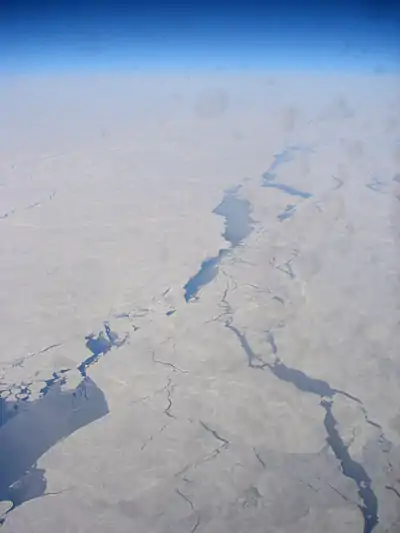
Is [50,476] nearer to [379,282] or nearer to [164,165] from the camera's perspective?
[379,282]

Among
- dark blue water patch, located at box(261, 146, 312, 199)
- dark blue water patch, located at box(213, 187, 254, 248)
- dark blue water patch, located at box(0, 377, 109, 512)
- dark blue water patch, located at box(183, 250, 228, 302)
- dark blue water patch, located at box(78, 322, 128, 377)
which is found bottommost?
dark blue water patch, located at box(0, 377, 109, 512)

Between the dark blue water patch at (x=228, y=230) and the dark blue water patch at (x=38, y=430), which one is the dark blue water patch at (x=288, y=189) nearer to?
the dark blue water patch at (x=228, y=230)

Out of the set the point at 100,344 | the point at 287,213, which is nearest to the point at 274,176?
the point at 287,213

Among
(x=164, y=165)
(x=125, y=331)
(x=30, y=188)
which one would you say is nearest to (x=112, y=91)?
(x=164, y=165)

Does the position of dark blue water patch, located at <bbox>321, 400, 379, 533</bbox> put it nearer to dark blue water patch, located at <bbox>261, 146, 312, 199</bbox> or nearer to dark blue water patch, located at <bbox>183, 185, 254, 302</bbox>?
dark blue water patch, located at <bbox>183, 185, 254, 302</bbox>

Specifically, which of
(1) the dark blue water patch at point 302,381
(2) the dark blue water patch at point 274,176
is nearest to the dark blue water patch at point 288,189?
(2) the dark blue water patch at point 274,176

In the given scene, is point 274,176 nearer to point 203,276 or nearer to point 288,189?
point 288,189

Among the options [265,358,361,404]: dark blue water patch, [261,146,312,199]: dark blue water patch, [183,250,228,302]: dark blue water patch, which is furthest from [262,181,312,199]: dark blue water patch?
[265,358,361,404]: dark blue water patch
